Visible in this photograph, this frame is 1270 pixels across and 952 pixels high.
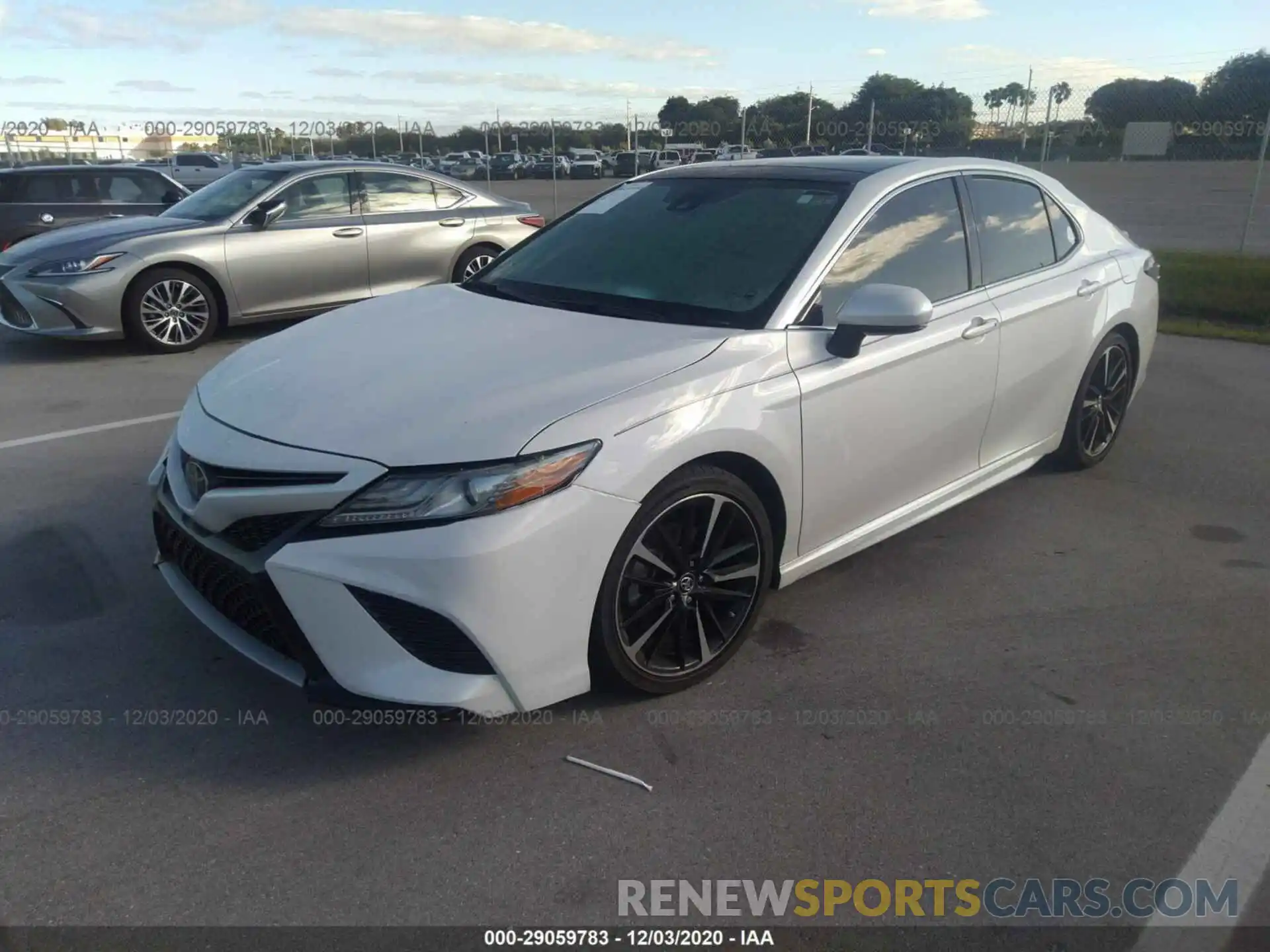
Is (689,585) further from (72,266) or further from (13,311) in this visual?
(13,311)

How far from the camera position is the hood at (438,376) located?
8.92 ft

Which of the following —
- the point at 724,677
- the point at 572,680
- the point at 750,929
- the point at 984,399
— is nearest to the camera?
the point at 750,929

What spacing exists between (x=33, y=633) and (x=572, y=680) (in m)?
2.06

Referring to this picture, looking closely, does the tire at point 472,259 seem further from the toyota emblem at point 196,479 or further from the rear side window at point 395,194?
the toyota emblem at point 196,479

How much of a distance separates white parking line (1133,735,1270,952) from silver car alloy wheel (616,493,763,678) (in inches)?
55.5

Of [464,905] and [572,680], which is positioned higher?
[572,680]

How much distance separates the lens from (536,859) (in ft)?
8.29

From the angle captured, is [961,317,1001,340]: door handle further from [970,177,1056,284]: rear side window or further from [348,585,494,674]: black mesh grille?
[348,585,494,674]: black mesh grille

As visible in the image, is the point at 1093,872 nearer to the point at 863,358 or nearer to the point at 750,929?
the point at 750,929

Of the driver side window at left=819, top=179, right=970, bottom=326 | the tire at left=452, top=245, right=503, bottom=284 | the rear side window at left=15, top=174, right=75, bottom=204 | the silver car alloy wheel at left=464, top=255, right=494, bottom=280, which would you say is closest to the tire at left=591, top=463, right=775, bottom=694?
the driver side window at left=819, top=179, right=970, bottom=326

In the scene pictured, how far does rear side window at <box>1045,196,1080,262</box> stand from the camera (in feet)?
15.6

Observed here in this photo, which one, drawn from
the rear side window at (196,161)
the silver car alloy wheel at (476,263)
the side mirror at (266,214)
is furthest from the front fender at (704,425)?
the rear side window at (196,161)

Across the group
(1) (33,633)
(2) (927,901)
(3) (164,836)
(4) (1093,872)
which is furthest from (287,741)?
(4) (1093,872)

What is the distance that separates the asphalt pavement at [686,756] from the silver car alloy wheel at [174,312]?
403 centimetres
